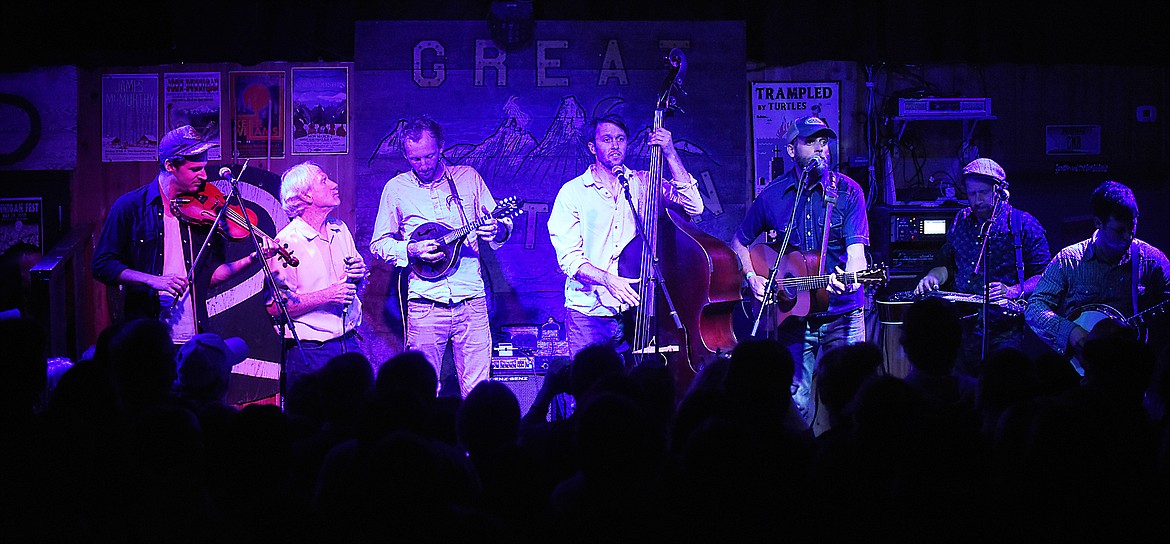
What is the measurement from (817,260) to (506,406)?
3.95 metres

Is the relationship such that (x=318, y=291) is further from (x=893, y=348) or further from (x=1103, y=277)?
(x=1103, y=277)

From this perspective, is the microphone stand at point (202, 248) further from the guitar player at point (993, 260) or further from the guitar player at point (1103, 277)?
the guitar player at point (1103, 277)

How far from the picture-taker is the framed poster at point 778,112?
834 centimetres

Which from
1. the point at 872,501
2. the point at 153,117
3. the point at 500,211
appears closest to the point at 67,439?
the point at 872,501

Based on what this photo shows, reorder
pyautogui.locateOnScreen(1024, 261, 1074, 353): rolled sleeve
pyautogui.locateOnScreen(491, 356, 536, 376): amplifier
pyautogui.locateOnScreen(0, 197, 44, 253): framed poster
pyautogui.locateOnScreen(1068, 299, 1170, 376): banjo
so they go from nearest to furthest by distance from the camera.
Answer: pyautogui.locateOnScreen(1068, 299, 1170, 376): banjo < pyautogui.locateOnScreen(1024, 261, 1074, 353): rolled sleeve < pyautogui.locateOnScreen(491, 356, 536, 376): amplifier < pyautogui.locateOnScreen(0, 197, 44, 253): framed poster

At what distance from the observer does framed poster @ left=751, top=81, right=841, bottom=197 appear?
8.34 meters

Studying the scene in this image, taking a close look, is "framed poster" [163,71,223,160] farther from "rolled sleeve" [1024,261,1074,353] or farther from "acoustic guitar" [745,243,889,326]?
"rolled sleeve" [1024,261,1074,353]

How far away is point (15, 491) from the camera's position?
10.0 feet

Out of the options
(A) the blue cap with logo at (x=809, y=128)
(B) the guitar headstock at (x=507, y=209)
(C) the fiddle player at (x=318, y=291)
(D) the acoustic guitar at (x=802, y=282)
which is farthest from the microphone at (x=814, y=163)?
(C) the fiddle player at (x=318, y=291)

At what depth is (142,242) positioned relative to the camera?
6855mm

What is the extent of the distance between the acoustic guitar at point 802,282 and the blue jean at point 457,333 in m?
2.37

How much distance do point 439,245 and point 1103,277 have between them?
16.2 feet

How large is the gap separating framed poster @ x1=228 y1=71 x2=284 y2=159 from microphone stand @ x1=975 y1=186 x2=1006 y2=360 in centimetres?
574

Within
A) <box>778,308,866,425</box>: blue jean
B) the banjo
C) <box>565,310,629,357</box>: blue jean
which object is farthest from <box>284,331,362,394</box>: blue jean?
the banjo
